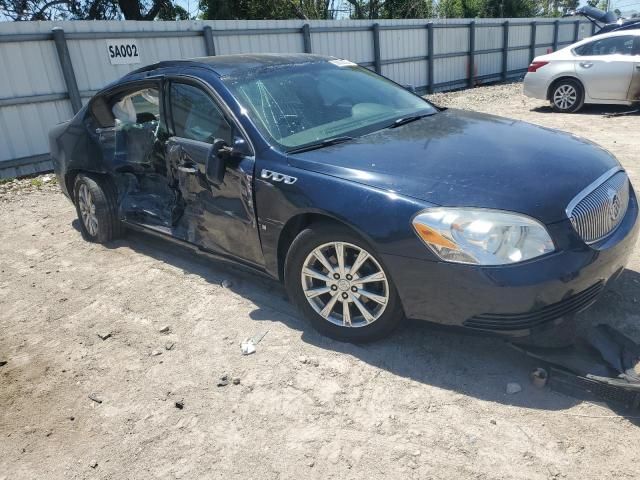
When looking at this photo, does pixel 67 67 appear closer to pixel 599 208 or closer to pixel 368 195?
pixel 368 195

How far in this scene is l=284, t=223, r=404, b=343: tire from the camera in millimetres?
2932

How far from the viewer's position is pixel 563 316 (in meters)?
2.66

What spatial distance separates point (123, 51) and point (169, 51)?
3.31 feet

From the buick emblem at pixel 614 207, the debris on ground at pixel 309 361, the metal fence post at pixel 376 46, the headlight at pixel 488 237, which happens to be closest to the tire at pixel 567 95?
the metal fence post at pixel 376 46

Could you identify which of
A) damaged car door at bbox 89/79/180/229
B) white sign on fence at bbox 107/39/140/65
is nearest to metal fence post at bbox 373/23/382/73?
white sign on fence at bbox 107/39/140/65

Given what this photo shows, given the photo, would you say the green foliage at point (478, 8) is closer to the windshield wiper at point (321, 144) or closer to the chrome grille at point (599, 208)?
the windshield wiper at point (321, 144)

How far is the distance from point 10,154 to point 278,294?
6960 mm

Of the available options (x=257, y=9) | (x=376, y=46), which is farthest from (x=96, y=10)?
(x=376, y=46)

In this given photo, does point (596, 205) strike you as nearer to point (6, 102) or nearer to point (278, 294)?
point (278, 294)

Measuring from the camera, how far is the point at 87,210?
205 inches

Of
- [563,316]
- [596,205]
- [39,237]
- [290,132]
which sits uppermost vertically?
[290,132]

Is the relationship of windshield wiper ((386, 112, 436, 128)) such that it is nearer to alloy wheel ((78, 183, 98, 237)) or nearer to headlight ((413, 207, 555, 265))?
headlight ((413, 207, 555, 265))

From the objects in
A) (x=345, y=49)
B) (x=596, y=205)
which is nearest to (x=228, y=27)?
(x=345, y=49)

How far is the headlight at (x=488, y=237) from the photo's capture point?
2.54m
